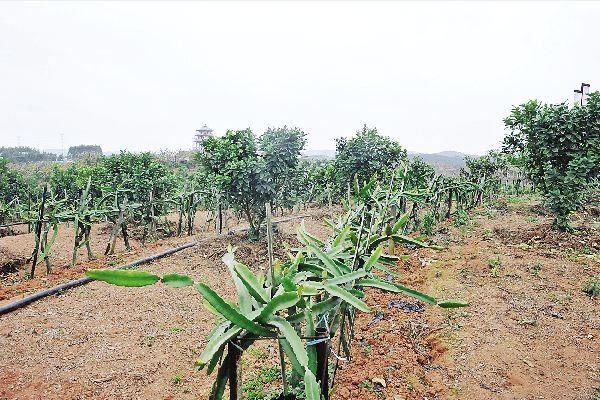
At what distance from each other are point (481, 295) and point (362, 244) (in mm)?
3297

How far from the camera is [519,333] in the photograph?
3801mm

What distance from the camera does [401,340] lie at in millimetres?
3924

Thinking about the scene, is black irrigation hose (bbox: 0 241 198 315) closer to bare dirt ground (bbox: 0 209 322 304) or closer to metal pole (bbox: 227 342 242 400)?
bare dirt ground (bbox: 0 209 322 304)

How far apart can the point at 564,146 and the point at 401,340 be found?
5.91 metres

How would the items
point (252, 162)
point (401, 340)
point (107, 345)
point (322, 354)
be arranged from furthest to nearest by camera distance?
point (252, 162)
point (107, 345)
point (401, 340)
point (322, 354)

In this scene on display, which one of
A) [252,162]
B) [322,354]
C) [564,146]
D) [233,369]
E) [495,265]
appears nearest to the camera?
[233,369]

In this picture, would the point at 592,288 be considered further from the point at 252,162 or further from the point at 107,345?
the point at 252,162

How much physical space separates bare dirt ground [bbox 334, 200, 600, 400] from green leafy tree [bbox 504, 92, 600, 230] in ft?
4.10

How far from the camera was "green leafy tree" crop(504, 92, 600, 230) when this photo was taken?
23.6 feet

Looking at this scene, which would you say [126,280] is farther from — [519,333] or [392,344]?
[519,333]

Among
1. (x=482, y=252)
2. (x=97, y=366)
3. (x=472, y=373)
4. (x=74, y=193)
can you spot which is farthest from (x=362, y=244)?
(x=74, y=193)

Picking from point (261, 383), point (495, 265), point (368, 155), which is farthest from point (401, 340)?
point (368, 155)

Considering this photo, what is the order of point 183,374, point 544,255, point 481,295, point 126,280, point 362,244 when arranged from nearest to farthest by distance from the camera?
point 126,280, point 362,244, point 183,374, point 481,295, point 544,255

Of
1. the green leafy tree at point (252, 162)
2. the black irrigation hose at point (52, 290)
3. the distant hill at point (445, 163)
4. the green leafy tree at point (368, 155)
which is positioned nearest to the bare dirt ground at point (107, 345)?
the black irrigation hose at point (52, 290)
